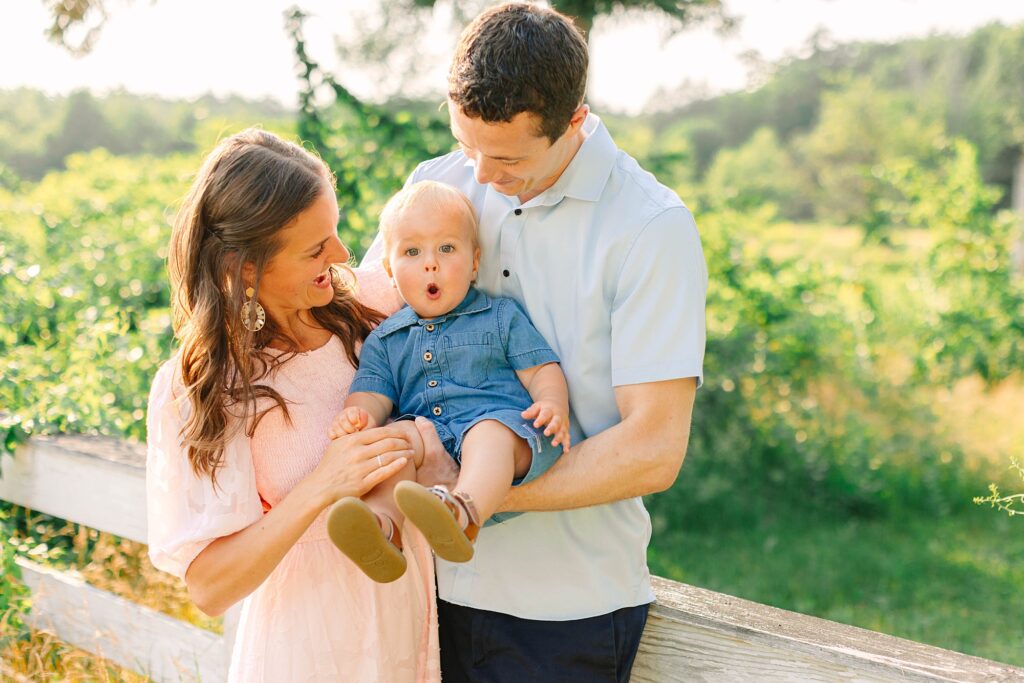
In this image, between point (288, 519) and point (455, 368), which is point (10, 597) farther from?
point (455, 368)

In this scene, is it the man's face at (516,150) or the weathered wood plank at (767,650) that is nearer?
the weathered wood plank at (767,650)

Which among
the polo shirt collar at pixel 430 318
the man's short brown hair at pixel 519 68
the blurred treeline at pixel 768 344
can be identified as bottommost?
the blurred treeline at pixel 768 344

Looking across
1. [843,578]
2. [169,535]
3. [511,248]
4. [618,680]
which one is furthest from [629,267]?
[843,578]

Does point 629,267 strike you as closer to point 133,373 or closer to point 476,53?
point 476,53

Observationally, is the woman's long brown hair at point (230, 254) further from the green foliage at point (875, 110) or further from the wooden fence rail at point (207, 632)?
the green foliage at point (875, 110)

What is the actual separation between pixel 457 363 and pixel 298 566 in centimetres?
51

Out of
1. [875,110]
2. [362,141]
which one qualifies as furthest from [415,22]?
[875,110]

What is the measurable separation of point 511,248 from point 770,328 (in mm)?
4570

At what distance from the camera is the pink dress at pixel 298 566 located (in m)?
1.84

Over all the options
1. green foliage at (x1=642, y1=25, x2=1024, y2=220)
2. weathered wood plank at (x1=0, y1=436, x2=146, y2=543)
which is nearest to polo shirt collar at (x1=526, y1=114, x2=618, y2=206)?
weathered wood plank at (x1=0, y1=436, x2=146, y2=543)

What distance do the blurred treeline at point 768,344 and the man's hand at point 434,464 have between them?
1.42 meters

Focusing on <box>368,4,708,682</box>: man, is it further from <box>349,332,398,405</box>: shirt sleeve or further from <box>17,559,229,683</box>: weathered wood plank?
<box>17,559,229,683</box>: weathered wood plank

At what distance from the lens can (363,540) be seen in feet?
5.34

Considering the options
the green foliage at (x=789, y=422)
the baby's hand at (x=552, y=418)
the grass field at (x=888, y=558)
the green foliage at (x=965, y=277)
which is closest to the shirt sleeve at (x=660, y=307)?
the baby's hand at (x=552, y=418)
